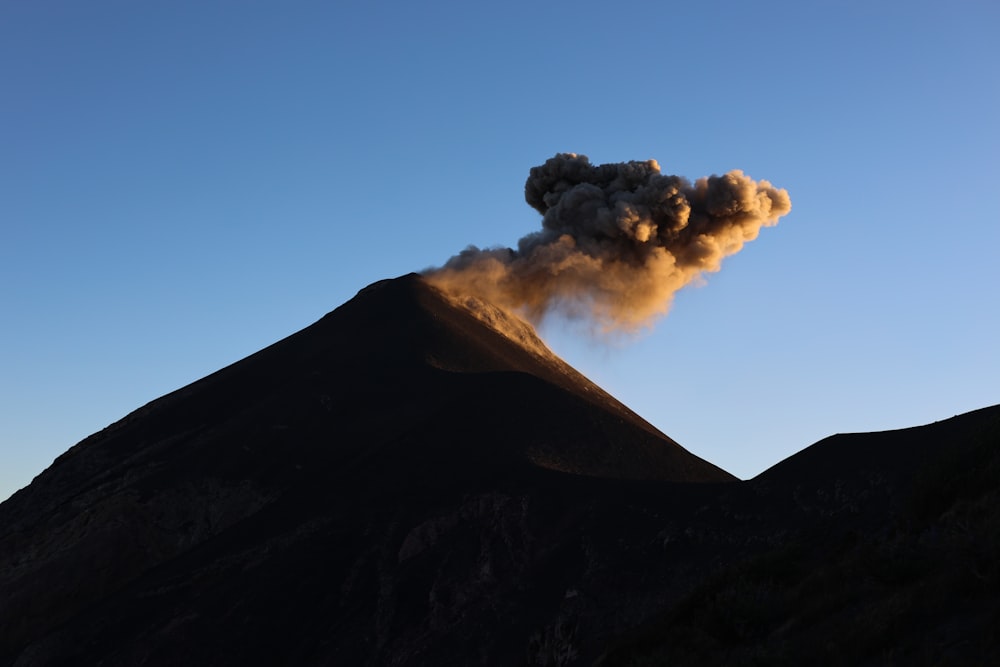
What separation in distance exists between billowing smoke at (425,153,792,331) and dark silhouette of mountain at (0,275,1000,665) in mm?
20201

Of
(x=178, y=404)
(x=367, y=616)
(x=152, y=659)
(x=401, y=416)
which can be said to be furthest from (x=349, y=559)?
(x=178, y=404)

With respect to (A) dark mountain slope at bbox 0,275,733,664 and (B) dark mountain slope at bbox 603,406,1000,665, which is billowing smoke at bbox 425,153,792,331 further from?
(B) dark mountain slope at bbox 603,406,1000,665

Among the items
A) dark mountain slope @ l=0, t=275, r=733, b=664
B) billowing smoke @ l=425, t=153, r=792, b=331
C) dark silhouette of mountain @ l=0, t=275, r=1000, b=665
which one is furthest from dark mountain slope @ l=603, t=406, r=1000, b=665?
billowing smoke @ l=425, t=153, r=792, b=331

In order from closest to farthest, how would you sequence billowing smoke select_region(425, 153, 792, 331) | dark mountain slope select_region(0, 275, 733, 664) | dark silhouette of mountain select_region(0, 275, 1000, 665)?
dark silhouette of mountain select_region(0, 275, 1000, 665)
dark mountain slope select_region(0, 275, 733, 664)
billowing smoke select_region(425, 153, 792, 331)

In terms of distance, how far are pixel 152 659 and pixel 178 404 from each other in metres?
34.3

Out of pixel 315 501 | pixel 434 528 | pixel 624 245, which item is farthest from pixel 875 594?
pixel 624 245

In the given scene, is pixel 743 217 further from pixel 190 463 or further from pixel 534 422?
pixel 190 463

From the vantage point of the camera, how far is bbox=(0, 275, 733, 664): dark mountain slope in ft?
146

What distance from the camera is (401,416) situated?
6475 cm

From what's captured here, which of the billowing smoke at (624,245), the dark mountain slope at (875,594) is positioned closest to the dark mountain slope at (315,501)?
the billowing smoke at (624,245)

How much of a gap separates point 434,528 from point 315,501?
29.3ft

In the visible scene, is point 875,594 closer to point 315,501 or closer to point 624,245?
point 315,501

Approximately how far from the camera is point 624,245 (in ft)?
298

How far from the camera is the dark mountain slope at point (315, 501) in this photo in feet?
146
